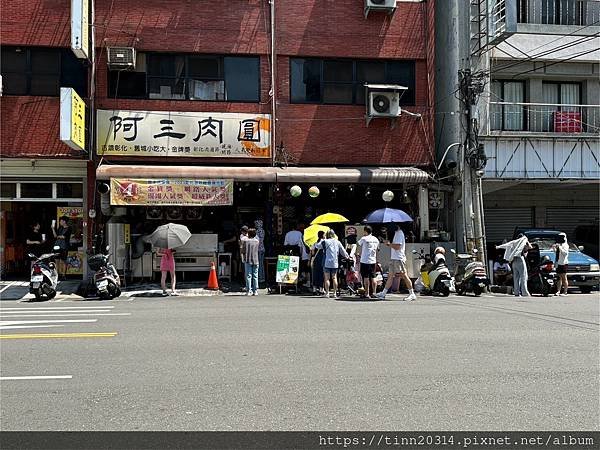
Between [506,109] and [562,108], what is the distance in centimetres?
225

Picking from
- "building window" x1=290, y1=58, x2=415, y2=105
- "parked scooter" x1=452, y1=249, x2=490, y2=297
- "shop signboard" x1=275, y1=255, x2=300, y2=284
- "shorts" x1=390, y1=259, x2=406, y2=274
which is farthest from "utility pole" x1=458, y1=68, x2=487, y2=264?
"shop signboard" x1=275, y1=255, x2=300, y2=284

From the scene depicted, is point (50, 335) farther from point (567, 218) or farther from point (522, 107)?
point (567, 218)

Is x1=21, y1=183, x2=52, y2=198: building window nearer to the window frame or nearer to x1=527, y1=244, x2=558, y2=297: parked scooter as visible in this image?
x1=527, y1=244, x2=558, y2=297: parked scooter

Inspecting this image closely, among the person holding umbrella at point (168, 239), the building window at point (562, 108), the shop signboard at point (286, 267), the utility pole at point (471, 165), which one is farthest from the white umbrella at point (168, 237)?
the building window at point (562, 108)

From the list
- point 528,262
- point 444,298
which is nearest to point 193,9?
point 444,298

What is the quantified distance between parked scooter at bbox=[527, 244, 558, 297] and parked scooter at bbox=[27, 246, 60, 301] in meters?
13.4

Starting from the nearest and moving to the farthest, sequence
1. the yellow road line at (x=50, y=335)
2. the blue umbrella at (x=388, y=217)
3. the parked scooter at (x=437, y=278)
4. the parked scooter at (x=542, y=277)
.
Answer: the yellow road line at (x=50, y=335)
the parked scooter at (x=437, y=278)
the parked scooter at (x=542, y=277)
the blue umbrella at (x=388, y=217)

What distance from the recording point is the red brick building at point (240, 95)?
18.3 m

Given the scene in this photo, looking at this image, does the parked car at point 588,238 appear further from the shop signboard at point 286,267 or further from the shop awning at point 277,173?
the shop signboard at point 286,267

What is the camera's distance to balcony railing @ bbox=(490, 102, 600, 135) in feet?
72.5

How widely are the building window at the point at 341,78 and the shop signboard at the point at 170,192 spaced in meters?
4.34

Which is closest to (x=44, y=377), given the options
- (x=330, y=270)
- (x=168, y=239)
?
(x=168, y=239)

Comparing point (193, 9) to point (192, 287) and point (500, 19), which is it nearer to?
point (192, 287)

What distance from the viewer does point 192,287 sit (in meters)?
18.1
